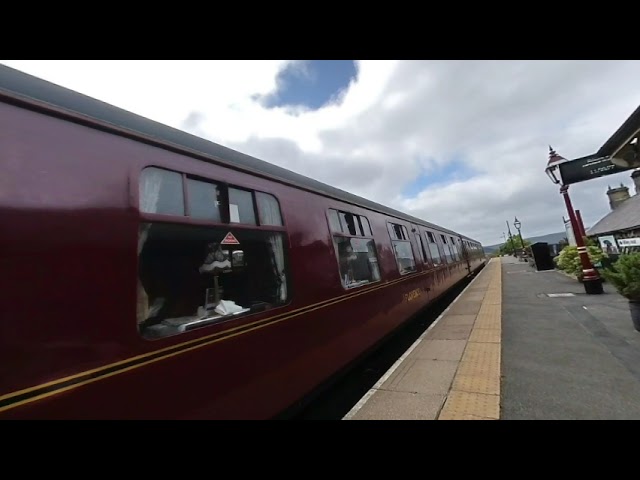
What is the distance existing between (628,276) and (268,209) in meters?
6.20

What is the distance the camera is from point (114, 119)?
201 centimetres

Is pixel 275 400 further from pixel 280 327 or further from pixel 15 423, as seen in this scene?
pixel 15 423

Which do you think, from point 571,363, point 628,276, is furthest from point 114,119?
point 628,276

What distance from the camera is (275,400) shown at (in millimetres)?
2604

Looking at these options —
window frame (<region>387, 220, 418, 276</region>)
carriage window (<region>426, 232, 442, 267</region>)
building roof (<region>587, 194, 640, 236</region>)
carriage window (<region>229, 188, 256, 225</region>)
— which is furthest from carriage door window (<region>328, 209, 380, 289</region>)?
building roof (<region>587, 194, 640, 236</region>)

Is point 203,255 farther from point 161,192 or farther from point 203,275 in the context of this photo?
point 161,192

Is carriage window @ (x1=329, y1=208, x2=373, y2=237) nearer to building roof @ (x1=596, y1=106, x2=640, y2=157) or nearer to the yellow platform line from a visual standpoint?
the yellow platform line

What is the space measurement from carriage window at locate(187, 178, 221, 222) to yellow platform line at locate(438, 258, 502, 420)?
2841 mm

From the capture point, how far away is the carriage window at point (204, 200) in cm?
227

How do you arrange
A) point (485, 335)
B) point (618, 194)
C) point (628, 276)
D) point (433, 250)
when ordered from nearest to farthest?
1. point (628, 276)
2. point (485, 335)
3. point (433, 250)
4. point (618, 194)

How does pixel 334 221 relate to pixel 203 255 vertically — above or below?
above

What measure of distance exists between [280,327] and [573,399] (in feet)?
10.4

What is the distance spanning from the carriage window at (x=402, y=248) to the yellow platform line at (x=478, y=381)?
1770 millimetres

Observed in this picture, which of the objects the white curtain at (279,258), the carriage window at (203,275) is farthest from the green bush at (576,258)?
the carriage window at (203,275)
